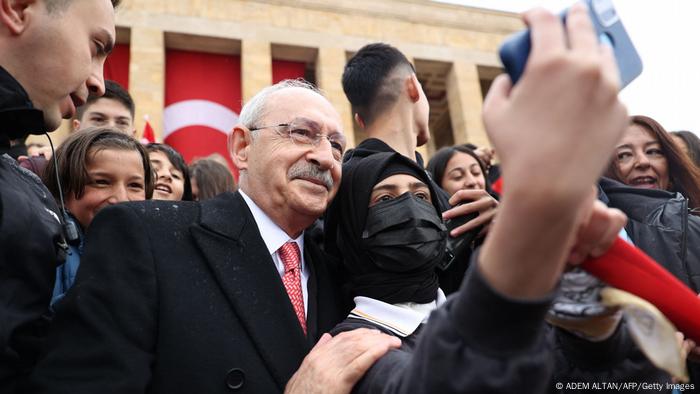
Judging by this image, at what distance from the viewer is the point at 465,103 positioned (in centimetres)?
1567

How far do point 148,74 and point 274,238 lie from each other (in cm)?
1230

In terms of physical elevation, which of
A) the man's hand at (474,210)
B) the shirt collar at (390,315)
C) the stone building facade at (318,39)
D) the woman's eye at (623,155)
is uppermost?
the stone building facade at (318,39)

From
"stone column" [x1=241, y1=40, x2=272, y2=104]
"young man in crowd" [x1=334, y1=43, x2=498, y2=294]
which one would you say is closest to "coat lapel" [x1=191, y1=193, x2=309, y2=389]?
"young man in crowd" [x1=334, y1=43, x2=498, y2=294]

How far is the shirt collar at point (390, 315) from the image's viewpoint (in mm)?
1813

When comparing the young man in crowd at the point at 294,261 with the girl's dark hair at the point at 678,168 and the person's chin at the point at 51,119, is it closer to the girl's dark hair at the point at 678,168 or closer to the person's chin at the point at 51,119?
the person's chin at the point at 51,119

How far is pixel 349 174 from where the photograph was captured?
2.40m

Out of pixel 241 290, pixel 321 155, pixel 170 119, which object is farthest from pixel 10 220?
pixel 170 119

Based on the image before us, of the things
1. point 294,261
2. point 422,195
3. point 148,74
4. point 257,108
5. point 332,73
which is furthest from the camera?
point 332,73

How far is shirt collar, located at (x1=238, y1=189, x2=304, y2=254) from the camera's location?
2113mm

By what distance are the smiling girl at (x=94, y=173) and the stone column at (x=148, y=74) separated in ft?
31.7

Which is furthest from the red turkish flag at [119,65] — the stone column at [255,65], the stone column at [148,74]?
the stone column at [255,65]

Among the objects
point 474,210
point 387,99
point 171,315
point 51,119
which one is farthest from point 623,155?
point 51,119

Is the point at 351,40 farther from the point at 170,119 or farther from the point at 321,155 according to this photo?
the point at 321,155

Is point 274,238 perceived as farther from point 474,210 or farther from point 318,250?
point 474,210
